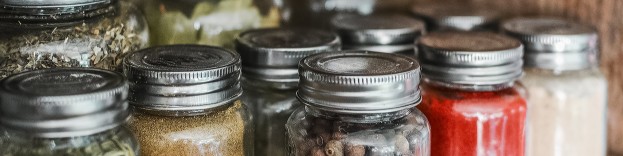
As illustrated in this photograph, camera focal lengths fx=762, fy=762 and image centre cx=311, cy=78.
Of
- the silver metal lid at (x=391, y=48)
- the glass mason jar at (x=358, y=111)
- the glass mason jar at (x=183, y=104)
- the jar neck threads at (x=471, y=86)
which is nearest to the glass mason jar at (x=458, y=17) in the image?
the silver metal lid at (x=391, y=48)

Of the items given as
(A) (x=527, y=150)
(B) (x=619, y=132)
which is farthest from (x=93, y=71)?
(B) (x=619, y=132)

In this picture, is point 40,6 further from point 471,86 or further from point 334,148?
point 471,86

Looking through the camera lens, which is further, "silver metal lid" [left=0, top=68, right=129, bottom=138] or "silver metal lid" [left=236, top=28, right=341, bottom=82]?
"silver metal lid" [left=236, top=28, right=341, bottom=82]

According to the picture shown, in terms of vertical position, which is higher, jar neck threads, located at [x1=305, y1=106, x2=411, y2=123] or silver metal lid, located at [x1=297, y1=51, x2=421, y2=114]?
silver metal lid, located at [x1=297, y1=51, x2=421, y2=114]

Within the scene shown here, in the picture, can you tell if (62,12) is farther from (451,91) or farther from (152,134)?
(451,91)

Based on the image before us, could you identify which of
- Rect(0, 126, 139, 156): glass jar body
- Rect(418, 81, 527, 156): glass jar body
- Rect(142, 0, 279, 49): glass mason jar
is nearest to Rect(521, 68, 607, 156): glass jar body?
Rect(418, 81, 527, 156): glass jar body

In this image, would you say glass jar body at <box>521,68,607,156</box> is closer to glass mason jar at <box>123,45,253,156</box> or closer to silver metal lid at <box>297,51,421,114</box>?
silver metal lid at <box>297,51,421,114</box>

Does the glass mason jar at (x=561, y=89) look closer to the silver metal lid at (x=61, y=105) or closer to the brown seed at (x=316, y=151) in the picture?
the brown seed at (x=316, y=151)

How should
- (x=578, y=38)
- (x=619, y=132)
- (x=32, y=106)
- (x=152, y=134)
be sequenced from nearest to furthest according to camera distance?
(x=32, y=106) → (x=152, y=134) → (x=578, y=38) → (x=619, y=132)
